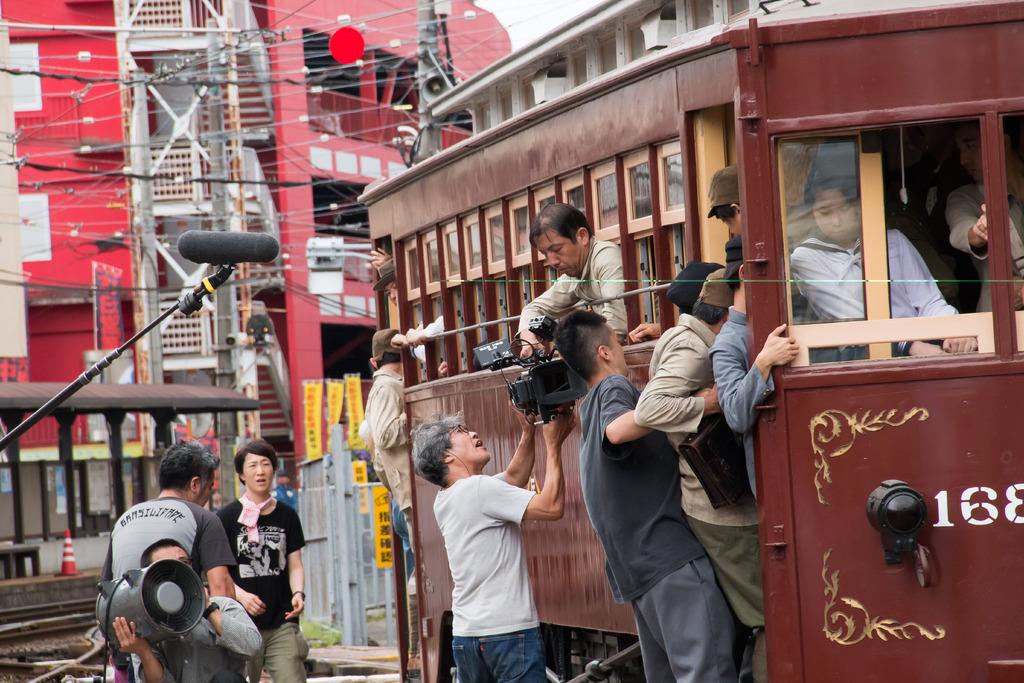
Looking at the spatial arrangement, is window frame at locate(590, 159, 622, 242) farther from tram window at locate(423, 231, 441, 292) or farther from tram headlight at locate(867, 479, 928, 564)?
tram headlight at locate(867, 479, 928, 564)

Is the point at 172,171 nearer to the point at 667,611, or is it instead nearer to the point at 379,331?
the point at 379,331

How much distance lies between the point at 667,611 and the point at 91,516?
2325 cm

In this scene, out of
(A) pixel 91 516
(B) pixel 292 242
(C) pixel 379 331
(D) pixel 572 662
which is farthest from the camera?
(B) pixel 292 242

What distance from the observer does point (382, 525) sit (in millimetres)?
16547

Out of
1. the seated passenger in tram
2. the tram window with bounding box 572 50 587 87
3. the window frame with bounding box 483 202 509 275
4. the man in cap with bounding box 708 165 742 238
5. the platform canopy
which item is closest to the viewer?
the seated passenger in tram

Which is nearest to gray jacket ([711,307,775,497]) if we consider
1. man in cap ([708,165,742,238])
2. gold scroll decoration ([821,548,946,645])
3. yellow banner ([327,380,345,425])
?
gold scroll decoration ([821,548,946,645])

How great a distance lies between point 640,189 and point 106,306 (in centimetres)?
2801

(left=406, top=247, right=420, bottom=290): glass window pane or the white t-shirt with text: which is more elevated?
(left=406, top=247, right=420, bottom=290): glass window pane

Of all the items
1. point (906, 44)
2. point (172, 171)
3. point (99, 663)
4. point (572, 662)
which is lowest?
point (99, 663)

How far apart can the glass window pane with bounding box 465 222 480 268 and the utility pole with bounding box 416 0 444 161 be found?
520 centimetres

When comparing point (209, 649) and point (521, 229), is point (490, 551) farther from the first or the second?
point (521, 229)

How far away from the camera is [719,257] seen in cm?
719

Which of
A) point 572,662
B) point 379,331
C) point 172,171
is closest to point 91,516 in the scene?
point 172,171

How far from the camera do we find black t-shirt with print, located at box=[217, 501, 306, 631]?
30.2ft
